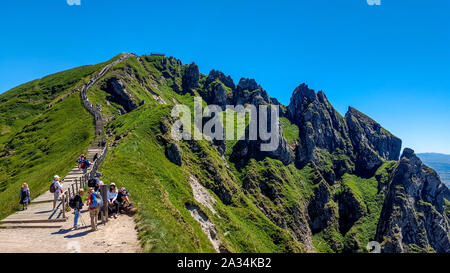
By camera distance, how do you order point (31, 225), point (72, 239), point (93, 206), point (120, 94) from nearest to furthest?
point (72, 239) < point (93, 206) < point (31, 225) < point (120, 94)

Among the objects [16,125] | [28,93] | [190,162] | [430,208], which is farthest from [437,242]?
[28,93]

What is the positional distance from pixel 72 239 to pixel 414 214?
179097mm

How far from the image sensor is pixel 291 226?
4535 inches

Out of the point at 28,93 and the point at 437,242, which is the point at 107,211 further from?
the point at 437,242

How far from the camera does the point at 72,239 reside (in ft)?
51.7

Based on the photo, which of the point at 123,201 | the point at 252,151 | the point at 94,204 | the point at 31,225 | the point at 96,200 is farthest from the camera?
the point at 252,151

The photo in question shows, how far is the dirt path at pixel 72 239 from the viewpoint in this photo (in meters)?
14.6

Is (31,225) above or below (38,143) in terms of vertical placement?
below

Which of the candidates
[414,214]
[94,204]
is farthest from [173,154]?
[414,214]

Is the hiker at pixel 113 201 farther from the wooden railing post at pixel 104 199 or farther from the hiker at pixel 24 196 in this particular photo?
the hiker at pixel 24 196

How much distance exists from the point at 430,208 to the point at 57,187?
7824 inches

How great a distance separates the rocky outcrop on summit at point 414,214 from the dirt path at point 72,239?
5907 inches

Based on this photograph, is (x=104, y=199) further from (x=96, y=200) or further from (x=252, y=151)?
(x=252, y=151)
